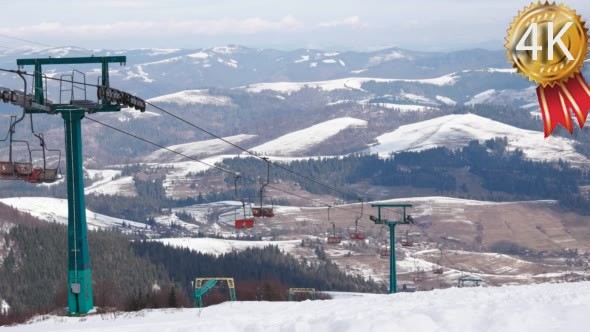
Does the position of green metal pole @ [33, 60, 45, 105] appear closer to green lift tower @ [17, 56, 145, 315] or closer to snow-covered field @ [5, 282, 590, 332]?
green lift tower @ [17, 56, 145, 315]

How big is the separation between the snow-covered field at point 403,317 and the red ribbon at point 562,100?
22.3 ft

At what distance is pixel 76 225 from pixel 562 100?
2391 centimetres

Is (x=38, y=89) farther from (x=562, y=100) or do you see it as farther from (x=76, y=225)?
(x=562, y=100)

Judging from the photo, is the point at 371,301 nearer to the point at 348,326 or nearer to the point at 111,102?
the point at 348,326

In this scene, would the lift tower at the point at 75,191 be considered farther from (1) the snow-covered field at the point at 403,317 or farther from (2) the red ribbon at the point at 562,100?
(2) the red ribbon at the point at 562,100

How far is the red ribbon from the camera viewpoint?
37116 mm

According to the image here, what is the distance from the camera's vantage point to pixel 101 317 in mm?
40000

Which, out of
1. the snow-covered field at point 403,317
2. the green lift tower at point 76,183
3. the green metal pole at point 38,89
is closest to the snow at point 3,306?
the green lift tower at point 76,183

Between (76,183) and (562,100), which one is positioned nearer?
(562,100)

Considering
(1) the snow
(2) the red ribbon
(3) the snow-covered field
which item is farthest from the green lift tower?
(1) the snow

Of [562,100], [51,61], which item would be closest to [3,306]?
[51,61]

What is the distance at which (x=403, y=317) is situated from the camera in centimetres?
2805

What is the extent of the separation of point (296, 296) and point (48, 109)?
336 feet

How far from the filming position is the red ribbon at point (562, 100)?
37.1 meters
